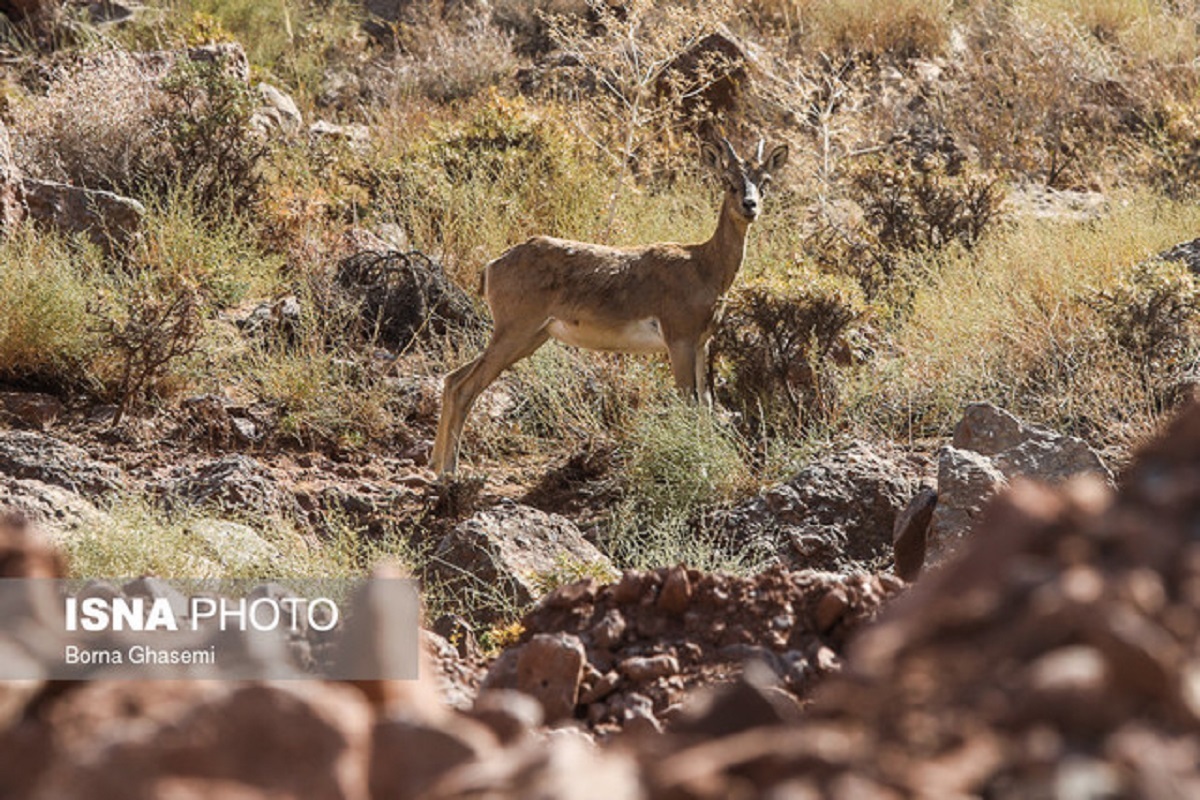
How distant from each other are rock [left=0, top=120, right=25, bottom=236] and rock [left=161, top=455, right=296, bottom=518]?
13.1 ft

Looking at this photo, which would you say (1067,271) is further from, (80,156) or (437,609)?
(80,156)

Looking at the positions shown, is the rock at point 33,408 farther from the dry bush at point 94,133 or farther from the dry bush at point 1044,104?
the dry bush at point 1044,104

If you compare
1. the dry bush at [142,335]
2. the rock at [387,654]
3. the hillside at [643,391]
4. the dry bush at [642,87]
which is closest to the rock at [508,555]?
the hillside at [643,391]

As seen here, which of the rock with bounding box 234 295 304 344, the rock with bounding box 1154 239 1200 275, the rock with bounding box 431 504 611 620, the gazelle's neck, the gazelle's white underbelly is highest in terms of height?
the gazelle's neck

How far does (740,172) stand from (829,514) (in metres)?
2.99

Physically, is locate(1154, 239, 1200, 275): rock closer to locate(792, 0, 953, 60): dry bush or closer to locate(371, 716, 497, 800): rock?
locate(371, 716, 497, 800): rock

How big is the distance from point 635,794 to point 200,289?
900cm

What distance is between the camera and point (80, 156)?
510 inches

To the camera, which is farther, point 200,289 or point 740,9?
point 740,9

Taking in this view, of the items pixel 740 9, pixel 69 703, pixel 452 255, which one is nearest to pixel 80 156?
pixel 452 255

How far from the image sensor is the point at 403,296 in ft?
36.7

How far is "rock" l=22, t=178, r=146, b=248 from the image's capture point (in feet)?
37.4

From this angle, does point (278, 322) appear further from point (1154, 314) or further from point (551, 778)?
point (551, 778)

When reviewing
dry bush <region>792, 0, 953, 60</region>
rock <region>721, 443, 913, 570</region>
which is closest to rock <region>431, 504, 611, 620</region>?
rock <region>721, 443, 913, 570</region>
